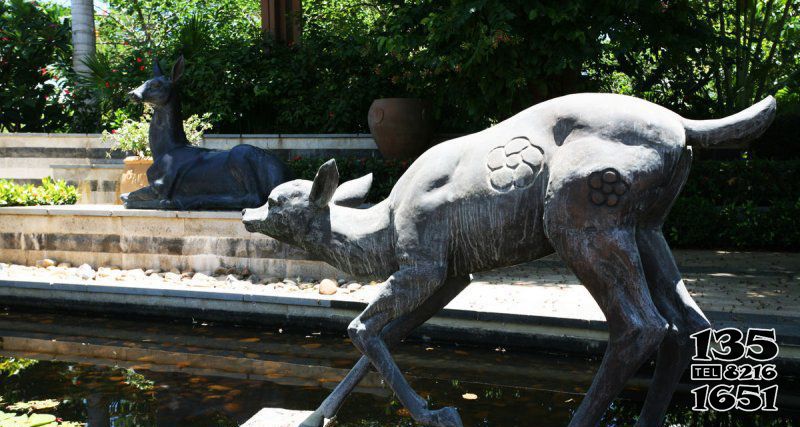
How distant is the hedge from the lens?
1084cm

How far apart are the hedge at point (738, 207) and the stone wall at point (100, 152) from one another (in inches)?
73.2

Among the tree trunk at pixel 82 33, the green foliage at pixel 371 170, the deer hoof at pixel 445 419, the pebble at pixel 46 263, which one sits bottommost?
the pebble at pixel 46 263

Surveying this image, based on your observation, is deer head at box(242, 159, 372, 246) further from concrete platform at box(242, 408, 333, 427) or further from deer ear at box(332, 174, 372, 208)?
concrete platform at box(242, 408, 333, 427)

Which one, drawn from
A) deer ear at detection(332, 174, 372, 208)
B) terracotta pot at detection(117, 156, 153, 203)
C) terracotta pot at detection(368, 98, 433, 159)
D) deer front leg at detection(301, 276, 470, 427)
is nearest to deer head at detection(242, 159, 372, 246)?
deer ear at detection(332, 174, 372, 208)

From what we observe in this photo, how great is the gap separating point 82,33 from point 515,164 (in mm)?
15381

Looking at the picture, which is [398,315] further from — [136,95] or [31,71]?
[31,71]

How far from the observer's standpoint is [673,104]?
14.4 m

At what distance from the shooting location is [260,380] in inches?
220

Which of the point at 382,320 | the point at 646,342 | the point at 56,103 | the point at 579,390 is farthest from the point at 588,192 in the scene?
the point at 56,103

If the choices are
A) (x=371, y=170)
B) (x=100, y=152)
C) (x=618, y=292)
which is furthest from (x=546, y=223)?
(x=100, y=152)

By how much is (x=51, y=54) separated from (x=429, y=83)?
10.2m

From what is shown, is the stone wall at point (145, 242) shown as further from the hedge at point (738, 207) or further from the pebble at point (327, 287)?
the hedge at point (738, 207)

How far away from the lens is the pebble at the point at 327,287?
25.8 feet

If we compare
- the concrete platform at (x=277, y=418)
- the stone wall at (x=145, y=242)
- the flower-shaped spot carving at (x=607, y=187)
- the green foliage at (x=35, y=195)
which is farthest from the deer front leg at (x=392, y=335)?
the green foliage at (x=35, y=195)
